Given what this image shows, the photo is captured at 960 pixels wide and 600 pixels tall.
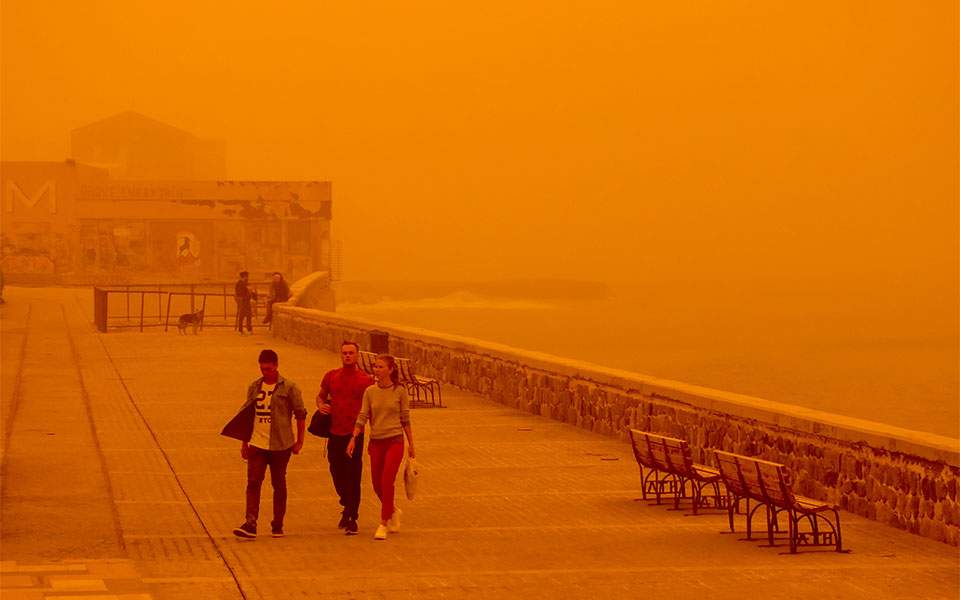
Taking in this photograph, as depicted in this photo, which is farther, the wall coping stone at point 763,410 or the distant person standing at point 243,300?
the distant person standing at point 243,300

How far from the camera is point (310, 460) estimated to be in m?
19.2

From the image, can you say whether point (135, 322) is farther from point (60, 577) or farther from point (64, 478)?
point (60, 577)

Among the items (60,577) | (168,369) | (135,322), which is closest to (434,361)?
(168,369)

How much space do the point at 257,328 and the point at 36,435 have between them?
2701cm

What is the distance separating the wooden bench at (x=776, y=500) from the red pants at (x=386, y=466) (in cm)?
291

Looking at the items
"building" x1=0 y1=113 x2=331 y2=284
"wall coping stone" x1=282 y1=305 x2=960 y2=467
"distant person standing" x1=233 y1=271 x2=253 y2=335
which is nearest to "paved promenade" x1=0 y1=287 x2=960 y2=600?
"wall coping stone" x1=282 y1=305 x2=960 y2=467

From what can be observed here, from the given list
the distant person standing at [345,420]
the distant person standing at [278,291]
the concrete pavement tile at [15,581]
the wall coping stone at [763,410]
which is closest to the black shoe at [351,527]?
the distant person standing at [345,420]

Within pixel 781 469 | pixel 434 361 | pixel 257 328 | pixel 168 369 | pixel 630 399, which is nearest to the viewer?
pixel 781 469

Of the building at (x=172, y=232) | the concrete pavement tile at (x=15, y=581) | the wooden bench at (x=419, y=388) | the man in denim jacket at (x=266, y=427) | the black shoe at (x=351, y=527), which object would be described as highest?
the building at (x=172, y=232)

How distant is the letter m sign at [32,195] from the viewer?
8688 centimetres

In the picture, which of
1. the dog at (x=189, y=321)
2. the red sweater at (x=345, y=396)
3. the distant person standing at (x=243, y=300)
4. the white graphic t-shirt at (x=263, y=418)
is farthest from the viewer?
the dog at (x=189, y=321)

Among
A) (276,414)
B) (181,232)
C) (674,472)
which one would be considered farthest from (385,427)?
(181,232)

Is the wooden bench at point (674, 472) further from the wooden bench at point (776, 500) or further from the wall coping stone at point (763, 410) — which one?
the wall coping stone at point (763, 410)

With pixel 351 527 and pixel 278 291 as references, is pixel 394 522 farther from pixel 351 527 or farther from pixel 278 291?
pixel 278 291
